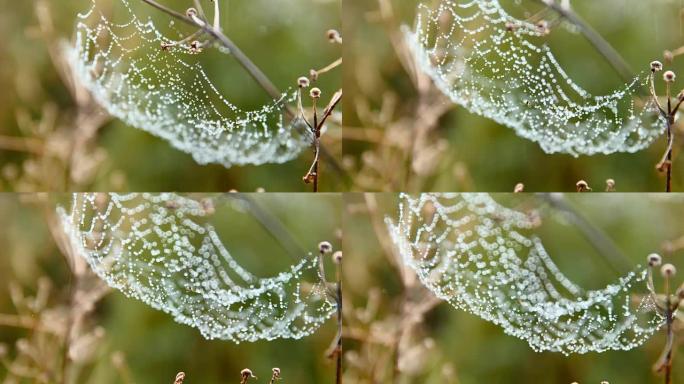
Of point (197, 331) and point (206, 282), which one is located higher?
point (206, 282)

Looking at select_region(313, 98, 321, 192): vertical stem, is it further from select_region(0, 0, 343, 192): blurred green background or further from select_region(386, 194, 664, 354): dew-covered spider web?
select_region(386, 194, 664, 354): dew-covered spider web

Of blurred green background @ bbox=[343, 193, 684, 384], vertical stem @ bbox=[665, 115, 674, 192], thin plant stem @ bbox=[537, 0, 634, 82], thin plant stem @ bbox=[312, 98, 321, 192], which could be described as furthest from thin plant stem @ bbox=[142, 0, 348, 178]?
vertical stem @ bbox=[665, 115, 674, 192]

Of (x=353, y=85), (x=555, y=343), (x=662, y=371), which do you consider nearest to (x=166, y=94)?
(x=353, y=85)

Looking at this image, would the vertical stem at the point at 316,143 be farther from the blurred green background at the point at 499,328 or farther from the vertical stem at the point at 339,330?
the vertical stem at the point at 339,330

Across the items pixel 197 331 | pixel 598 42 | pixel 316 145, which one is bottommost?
pixel 197 331

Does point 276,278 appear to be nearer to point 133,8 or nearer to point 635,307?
point 133,8

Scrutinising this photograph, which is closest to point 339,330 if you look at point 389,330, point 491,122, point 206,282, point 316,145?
point 389,330

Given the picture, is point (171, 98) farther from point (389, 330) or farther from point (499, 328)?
point (499, 328)
